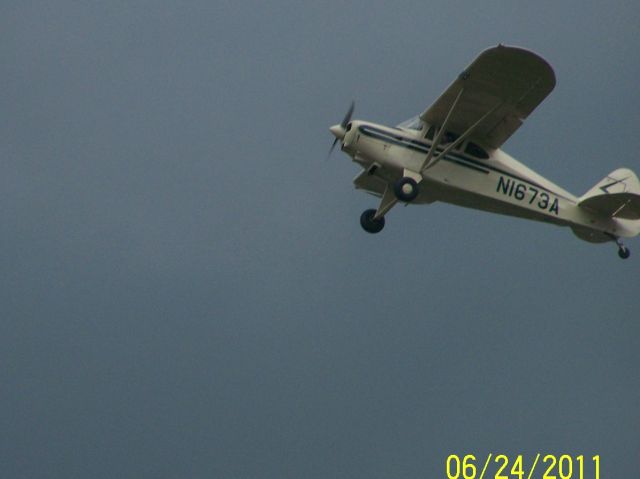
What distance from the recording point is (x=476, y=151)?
76.2 ft

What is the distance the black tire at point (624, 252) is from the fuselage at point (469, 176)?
0.45m

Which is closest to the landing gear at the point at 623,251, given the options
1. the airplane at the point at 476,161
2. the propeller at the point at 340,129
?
the airplane at the point at 476,161

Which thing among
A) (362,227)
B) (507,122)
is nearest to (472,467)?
(362,227)

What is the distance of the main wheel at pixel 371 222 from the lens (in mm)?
24188

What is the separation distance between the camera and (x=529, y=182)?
23.4m

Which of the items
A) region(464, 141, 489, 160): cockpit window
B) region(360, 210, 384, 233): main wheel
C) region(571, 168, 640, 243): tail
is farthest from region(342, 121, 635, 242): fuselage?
region(360, 210, 384, 233): main wheel

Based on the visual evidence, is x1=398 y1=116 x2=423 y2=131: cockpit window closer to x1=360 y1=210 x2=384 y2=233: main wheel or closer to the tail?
x1=360 y1=210 x2=384 y2=233: main wheel

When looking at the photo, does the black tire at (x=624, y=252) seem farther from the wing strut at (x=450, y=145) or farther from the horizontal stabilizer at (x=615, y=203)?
the wing strut at (x=450, y=145)

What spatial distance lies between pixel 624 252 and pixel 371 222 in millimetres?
5013

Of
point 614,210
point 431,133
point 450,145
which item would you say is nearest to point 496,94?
point 450,145

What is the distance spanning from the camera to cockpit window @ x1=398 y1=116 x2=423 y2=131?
23094 millimetres

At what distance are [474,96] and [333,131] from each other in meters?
2.76

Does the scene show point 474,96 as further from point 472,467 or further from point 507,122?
point 472,467

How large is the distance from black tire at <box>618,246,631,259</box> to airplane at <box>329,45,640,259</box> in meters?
0.02
